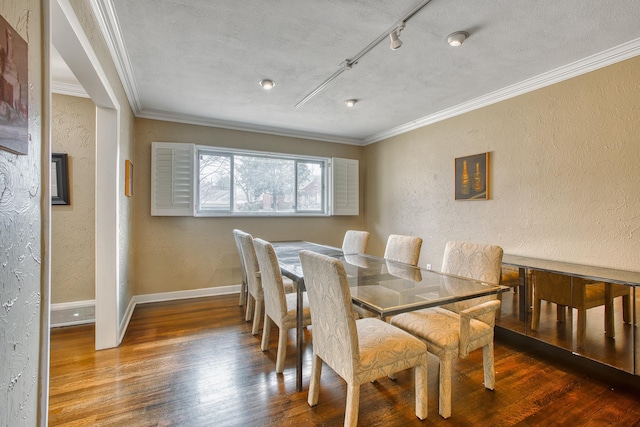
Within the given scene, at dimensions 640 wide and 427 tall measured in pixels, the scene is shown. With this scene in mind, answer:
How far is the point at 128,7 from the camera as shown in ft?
6.19

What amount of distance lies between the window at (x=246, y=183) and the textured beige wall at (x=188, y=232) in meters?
0.14

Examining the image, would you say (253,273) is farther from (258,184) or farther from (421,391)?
(258,184)

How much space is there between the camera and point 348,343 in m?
1.49

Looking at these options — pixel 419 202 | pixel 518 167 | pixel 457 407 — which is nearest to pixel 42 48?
pixel 457 407

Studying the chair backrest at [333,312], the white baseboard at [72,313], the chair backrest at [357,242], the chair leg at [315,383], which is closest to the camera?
the chair backrest at [333,312]

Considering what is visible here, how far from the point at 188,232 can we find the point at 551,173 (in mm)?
4229

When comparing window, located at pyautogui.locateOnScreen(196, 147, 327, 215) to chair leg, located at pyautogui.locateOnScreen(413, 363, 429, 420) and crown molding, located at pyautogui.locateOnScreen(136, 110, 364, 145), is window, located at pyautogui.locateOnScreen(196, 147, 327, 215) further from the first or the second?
chair leg, located at pyautogui.locateOnScreen(413, 363, 429, 420)

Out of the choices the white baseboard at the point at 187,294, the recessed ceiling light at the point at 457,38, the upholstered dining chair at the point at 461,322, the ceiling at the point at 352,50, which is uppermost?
the ceiling at the point at 352,50

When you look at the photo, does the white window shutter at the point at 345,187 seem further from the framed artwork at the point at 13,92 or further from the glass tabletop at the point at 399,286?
the framed artwork at the point at 13,92

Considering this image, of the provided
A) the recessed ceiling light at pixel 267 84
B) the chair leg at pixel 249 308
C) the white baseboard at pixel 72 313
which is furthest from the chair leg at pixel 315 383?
the white baseboard at pixel 72 313

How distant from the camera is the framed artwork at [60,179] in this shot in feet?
10.1

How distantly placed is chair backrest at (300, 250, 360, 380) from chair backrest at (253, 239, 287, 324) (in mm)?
392

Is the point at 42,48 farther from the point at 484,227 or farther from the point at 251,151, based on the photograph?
the point at 484,227

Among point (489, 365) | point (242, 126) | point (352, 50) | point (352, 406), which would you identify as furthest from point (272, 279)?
point (242, 126)
